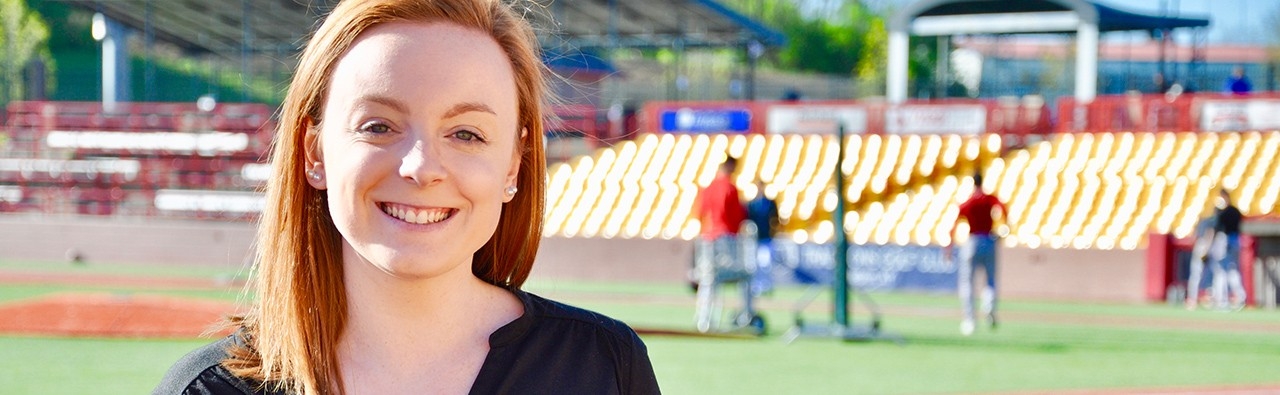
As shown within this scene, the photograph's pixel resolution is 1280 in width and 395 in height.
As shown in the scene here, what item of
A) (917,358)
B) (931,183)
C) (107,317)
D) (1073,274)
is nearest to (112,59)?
(931,183)

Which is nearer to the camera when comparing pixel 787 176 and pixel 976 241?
pixel 976 241

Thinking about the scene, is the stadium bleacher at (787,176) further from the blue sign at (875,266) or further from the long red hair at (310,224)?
the long red hair at (310,224)

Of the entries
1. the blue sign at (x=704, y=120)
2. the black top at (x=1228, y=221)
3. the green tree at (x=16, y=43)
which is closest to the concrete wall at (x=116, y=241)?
the blue sign at (x=704, y=120)

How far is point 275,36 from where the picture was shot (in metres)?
37.2

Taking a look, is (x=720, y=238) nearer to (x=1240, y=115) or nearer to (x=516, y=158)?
(x=516, y=158)

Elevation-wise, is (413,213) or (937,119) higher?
(937,119)

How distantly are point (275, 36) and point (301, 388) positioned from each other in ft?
119

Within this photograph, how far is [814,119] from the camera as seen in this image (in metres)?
27.0

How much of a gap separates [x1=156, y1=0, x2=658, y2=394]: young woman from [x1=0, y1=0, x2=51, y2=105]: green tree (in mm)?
36630

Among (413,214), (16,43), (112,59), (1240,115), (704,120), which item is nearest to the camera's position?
(413,214)

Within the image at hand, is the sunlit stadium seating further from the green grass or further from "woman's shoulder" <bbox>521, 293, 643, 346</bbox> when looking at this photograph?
"woman's shoulder" <bbox>521, 293, 643, 346</bbox>

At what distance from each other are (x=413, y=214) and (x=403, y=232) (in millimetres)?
27

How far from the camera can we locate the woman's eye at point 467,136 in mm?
2051

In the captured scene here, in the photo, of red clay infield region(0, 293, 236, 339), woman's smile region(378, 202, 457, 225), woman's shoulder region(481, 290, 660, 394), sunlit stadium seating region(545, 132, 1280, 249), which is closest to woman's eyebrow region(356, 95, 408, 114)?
woman's smile region(378, 202, 457, 225)
